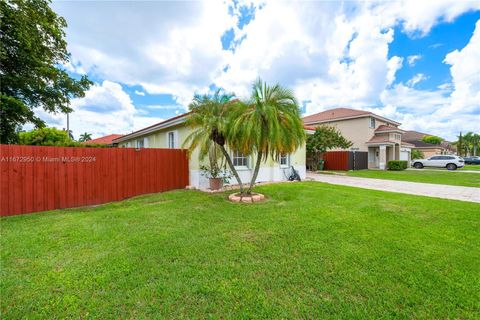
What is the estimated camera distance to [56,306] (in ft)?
7.85

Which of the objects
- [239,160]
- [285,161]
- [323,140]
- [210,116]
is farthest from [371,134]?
[210,116]

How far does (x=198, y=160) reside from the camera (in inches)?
380

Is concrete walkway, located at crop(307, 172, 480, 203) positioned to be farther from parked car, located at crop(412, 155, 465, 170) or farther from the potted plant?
parked car, located at crop(412, 155, 465, 170)

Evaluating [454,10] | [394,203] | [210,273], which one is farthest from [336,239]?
[454,10]

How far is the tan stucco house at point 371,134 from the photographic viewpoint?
24.3m

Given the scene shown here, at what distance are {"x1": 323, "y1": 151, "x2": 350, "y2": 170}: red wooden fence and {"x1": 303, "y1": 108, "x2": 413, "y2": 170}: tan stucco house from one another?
409cm

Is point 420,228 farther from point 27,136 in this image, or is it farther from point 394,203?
point 27,136

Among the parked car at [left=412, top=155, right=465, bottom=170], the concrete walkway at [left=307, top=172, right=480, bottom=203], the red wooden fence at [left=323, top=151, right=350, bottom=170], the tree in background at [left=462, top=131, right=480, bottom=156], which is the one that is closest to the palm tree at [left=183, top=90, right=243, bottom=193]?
the concrete walkway at [left=307, top=172, right=480, bottom=203]

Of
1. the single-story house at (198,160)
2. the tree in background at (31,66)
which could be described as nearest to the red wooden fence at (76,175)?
the single-story house at (198,160)

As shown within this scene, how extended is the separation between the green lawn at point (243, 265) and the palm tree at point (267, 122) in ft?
7.07

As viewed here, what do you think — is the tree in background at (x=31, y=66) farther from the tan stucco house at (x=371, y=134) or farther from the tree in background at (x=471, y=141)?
the tree in background at (x=471, y=141)

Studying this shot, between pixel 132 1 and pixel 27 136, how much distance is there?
2057 cm

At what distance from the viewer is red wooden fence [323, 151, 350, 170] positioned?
22295mm

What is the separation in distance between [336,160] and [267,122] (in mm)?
18903
